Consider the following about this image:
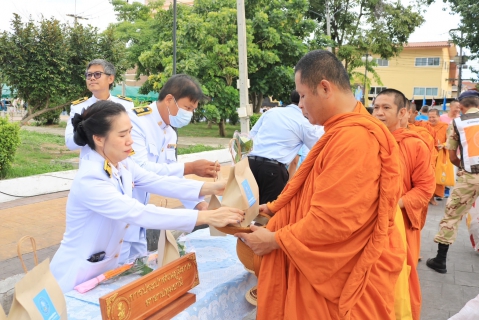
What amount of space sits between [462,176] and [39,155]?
30.8 ft

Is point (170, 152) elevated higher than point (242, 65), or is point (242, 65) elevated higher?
point (242, 65)

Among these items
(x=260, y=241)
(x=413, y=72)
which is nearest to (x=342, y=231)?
(x=260, y=241)

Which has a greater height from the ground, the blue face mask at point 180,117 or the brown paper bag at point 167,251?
the blue face mask at point 180,117

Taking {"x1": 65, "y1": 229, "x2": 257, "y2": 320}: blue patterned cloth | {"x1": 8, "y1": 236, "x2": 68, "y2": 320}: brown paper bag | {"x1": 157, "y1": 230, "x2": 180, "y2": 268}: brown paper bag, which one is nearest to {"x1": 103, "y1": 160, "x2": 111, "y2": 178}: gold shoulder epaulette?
{"x1": 157, "y1": 230, "x2": 180, "y2": 268}: brown paper bag

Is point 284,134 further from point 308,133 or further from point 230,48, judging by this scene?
point 230,48

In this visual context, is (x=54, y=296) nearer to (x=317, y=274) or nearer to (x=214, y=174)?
(x=317, y=274)

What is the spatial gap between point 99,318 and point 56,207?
16.4 feet

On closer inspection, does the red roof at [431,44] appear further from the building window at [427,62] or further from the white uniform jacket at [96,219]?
the white uniform jacket at [96,219]

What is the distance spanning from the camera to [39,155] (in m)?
10.5

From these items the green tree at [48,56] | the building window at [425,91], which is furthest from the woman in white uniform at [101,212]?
the building window at [425,91]

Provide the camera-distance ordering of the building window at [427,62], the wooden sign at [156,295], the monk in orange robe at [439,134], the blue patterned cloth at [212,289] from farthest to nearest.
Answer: the building window at [427,62] < the monk in orange robe at [439,134] < the blue patterned cloth at [212,289] < the wooden sign at [156,295]

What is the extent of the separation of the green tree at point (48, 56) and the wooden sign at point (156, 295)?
9562 mm

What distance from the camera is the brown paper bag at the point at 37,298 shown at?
1321 millimetres

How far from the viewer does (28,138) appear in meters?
13.6
